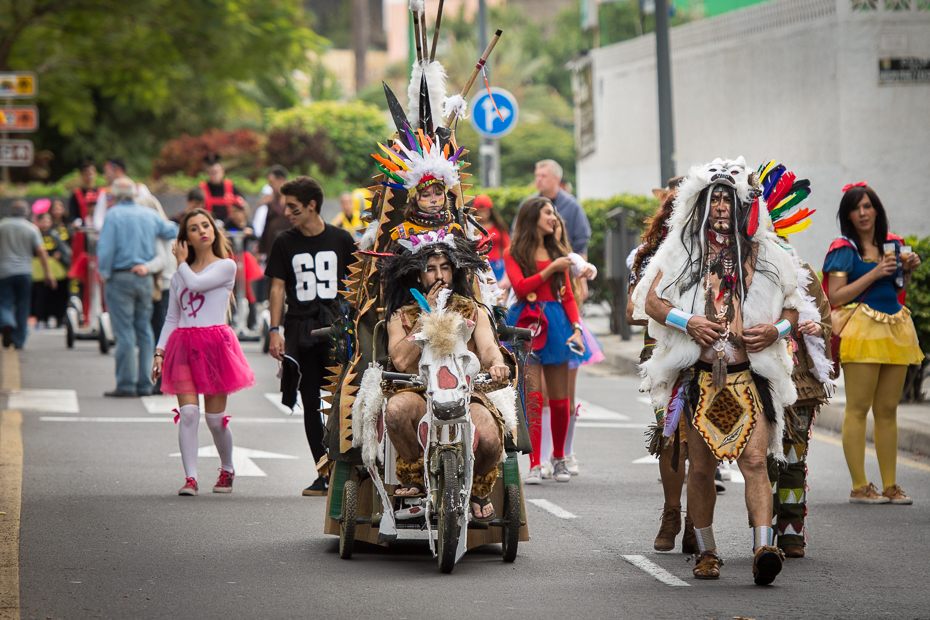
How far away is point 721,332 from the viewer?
261 inches

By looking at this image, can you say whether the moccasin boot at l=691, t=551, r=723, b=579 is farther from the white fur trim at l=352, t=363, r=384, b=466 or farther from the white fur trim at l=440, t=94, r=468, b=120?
the white fur trim at l=440, t=94, r=468, b=120

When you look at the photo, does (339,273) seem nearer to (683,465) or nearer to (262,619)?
(683,465)

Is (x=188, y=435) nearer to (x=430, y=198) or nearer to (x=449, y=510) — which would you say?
(x=430, y=198)

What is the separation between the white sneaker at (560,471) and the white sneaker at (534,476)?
114mm

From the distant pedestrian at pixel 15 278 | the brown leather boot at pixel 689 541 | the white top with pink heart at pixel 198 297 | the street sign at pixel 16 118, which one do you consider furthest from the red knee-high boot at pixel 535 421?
the street sign at pixel 16 118

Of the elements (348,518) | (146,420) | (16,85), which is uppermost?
(16,85)

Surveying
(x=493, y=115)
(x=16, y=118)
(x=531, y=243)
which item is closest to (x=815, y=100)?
(x=493, y=115)

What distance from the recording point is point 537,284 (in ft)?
32.7

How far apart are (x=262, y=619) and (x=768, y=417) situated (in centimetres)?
259

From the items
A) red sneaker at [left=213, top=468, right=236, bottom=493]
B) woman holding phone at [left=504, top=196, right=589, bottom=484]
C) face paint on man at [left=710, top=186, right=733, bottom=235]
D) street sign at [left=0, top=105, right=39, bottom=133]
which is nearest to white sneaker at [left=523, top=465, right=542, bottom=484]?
woman holding phone at [left=504, top=196, right=589, bottom=484]

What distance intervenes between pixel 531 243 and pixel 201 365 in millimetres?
2499

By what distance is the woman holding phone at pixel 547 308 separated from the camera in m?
9.95

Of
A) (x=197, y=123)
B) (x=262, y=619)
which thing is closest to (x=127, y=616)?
(x=262, y=619)

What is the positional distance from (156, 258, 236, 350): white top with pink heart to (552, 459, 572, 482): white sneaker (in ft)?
8.53
